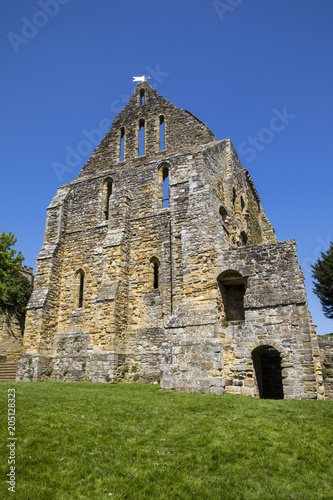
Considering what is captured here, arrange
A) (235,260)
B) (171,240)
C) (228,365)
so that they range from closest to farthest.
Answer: (228,365), (235,260), (171,240)

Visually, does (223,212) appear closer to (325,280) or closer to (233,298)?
(233,298)

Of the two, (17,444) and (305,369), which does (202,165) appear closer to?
(305,369)

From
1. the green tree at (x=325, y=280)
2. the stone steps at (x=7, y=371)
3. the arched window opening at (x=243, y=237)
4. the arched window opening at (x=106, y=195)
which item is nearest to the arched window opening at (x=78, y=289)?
the arched window opening at (x=106, y=195)

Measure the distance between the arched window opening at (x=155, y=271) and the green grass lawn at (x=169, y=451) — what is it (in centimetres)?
802

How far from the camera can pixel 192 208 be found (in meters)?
15.7

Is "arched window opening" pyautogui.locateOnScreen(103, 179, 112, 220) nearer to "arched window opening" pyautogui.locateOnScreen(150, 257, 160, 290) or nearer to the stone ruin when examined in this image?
the stone ruin

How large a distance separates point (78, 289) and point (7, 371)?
6.70 metres

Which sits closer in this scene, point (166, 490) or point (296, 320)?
point (166, 490)

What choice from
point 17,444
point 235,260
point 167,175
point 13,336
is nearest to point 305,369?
point 235,260

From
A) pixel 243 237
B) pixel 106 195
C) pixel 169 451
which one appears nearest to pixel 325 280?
pixel 243 237

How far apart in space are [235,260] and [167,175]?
7893 millimetres

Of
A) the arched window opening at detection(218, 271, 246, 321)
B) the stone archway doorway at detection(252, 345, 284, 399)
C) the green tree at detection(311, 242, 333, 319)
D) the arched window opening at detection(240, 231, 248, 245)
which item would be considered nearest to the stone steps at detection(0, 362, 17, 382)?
the arched window opening at detection(218, 271, 246, 321)

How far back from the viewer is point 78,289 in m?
19.7

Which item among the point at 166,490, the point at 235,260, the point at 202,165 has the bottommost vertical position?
the point at 166,490
